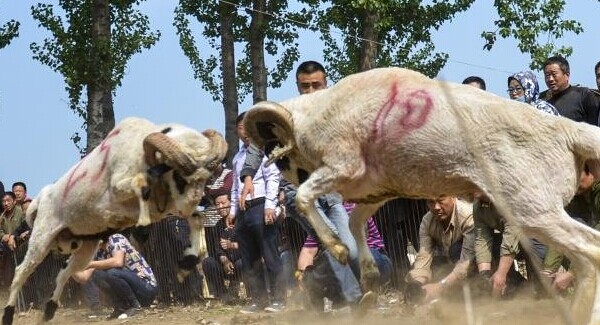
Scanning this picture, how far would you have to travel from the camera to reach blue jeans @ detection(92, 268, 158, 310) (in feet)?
43.6

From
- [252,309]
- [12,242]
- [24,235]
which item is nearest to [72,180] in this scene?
[252,309]

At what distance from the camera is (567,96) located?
33.5 feet

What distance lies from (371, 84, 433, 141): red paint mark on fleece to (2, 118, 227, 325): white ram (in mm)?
2224

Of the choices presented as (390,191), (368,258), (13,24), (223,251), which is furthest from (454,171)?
(13,24)

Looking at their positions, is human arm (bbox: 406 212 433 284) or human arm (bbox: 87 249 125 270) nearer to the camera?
human arm (bbox: 406 212 433 284)

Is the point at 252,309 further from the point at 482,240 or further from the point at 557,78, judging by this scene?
the point at 557,78

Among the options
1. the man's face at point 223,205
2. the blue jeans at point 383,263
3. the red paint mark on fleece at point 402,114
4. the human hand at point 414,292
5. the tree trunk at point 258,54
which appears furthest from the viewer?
the tree trunk at point 258,54

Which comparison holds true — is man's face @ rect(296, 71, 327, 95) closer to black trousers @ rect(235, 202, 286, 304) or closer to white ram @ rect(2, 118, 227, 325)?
white ram @ rect(2, 118, 227, 325)

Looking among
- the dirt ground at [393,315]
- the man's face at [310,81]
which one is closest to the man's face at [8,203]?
the dirt ground at [393,315]

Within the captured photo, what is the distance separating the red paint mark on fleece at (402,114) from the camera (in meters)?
7.90

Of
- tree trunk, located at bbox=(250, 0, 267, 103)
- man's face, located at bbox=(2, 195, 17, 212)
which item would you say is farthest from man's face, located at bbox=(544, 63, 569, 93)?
tree trunk, located at bbox=(250, 0, 267, 103)

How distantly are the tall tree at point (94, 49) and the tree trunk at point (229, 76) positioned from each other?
3389 mm

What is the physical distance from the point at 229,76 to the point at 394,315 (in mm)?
15857

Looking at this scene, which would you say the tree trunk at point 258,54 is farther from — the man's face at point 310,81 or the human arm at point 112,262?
the man's face at point 310,81
